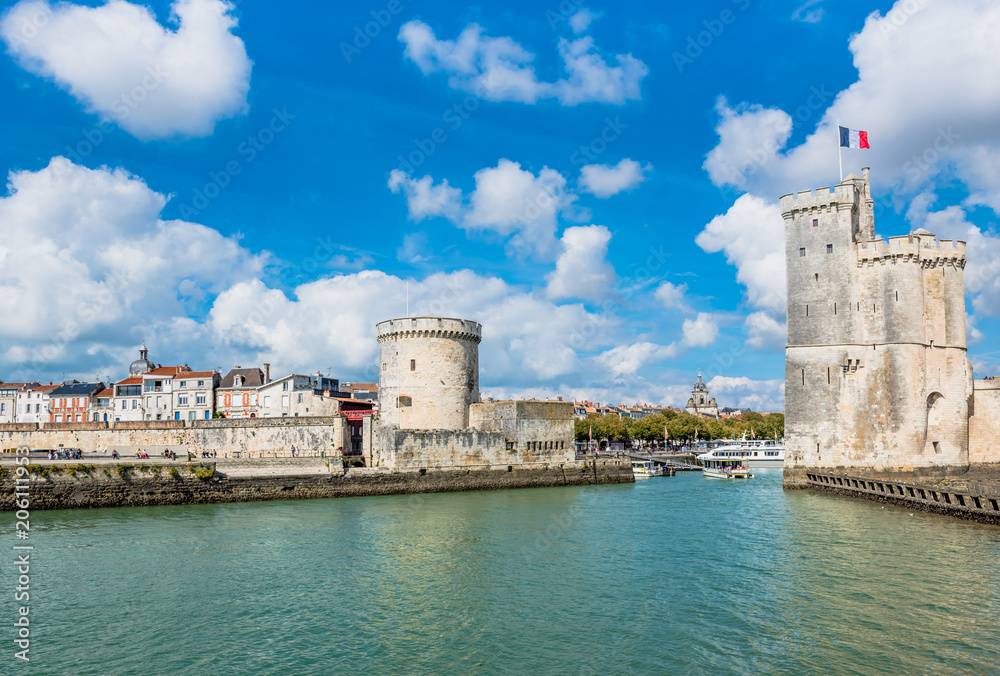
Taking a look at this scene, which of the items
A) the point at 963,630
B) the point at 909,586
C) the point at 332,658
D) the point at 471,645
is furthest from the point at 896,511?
the point at 332,658

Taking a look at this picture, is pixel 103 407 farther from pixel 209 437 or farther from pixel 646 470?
pixel 646 470

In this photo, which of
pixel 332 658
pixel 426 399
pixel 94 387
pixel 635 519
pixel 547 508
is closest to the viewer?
pixel 332 658

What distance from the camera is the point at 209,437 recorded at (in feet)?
138

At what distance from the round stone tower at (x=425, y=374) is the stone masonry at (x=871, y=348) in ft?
62.1

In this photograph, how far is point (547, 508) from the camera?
30062 mm

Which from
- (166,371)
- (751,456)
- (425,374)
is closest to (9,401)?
(166,371)

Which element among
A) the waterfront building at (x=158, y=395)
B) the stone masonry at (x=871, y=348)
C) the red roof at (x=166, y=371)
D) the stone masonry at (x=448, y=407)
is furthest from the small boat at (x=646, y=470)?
the red roof at (x=166, y=371)

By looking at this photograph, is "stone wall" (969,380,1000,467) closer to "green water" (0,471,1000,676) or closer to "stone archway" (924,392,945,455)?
"stone archway" (924,392,945,455)

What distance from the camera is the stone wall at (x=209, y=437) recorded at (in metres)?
40.7

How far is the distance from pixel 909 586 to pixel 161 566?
19.1 meters

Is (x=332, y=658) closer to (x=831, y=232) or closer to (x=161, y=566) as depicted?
(x=161, y=566)

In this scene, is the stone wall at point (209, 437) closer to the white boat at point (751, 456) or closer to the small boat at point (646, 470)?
the small boat at point (646, 470)

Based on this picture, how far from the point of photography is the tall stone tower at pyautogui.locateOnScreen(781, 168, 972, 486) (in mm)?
32562

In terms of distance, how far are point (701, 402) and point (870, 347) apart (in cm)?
14213
